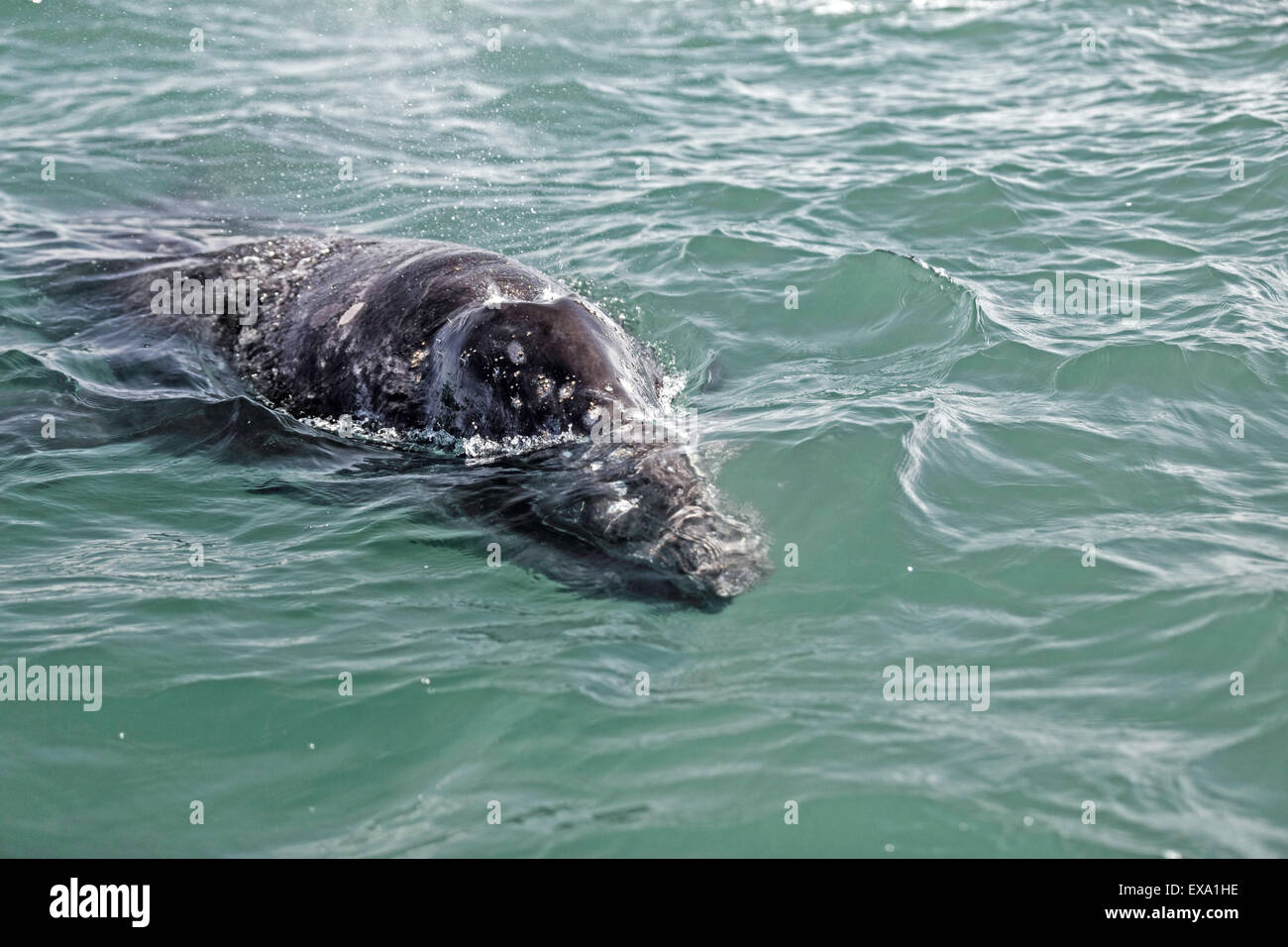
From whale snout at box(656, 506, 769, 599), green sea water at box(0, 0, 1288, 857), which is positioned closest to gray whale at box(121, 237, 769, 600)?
whale snout at box(656, 506, 769, 599)

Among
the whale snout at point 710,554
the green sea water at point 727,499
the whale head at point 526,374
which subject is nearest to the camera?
the green sea water at point 727,499

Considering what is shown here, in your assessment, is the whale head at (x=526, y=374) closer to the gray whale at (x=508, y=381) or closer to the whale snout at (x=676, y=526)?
the gray whale at (x=508, y=381)

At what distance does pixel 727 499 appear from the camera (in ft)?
22.5

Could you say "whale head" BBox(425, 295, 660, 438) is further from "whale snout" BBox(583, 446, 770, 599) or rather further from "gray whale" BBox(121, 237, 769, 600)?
"whale snout" BBox(583, 446, 770, 599)

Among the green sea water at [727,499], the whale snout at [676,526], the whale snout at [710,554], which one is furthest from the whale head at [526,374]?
the whale snout at [710,554]

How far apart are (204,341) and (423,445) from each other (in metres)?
2.46

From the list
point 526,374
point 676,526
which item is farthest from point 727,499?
point 526,374

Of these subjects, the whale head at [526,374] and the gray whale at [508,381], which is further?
the whale head at [526,374]

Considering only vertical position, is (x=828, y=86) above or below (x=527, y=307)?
above

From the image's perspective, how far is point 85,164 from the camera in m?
12.9

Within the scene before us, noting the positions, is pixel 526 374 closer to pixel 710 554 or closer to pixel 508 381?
pixel 508 381

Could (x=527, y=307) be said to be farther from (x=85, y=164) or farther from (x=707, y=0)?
(x=707, y=0)

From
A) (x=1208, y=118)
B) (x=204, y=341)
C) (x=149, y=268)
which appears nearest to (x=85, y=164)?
(x=149, y=268)

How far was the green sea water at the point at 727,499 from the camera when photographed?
5082 millimetres
